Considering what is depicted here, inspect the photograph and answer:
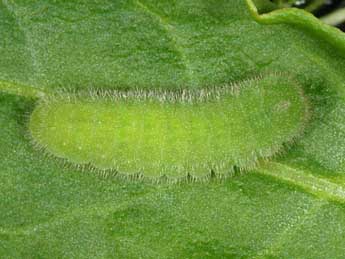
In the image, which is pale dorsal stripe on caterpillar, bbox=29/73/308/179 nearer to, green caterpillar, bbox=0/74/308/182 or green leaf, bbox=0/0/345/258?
green caterpillar, bbox=0/74/308/182

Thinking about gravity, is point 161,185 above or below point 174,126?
below

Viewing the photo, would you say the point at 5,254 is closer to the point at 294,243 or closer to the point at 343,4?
the point at 294,243

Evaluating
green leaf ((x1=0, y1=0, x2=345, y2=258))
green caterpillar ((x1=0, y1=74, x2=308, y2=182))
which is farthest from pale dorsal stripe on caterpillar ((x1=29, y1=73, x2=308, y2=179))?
green leaf ((x1=0, y1=0, x2=345, y2=258))

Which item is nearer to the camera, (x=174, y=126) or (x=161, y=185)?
(x=174, y=126)

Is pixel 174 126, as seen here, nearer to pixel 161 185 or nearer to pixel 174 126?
pixel 174 126

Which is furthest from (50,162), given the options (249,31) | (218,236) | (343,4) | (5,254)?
(343,4)

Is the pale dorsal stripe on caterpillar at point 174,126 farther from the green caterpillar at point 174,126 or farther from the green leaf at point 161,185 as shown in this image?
the green leaf at point 161,185

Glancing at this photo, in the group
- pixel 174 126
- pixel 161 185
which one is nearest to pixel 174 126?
pixel 174 126
